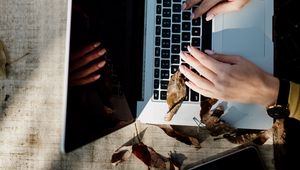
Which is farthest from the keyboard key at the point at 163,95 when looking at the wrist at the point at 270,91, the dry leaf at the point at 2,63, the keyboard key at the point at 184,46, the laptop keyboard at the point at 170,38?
the dry leaf at the point at 2,63

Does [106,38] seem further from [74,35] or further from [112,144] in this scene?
[112,144]

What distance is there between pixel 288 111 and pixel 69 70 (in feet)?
1.53

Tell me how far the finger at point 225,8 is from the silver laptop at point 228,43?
10 millimetres

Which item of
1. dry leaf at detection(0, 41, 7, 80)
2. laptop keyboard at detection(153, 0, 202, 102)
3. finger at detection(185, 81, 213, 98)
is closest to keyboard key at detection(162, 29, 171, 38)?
laptop keyboard at detection(153, 0, 202, 102)

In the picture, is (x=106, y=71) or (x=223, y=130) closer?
(x=106, y=71)

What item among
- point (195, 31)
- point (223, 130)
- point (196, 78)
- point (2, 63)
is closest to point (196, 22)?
point (195, 31)

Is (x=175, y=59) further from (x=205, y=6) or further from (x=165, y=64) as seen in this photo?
(x=205, y=6)

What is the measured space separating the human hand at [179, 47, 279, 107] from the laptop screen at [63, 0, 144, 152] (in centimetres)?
12

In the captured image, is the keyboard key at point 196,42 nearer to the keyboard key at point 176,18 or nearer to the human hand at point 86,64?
the keyboard key at point 176,18

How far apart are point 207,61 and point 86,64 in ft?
0.92

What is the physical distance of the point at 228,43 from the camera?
932mm

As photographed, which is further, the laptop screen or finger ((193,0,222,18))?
finger ((193,0,222,18))

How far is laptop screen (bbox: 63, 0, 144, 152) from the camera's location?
708mm

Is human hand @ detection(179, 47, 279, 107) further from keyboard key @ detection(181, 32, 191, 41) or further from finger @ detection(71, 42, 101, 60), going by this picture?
finger @ detection(71, 42, 101, 60)
